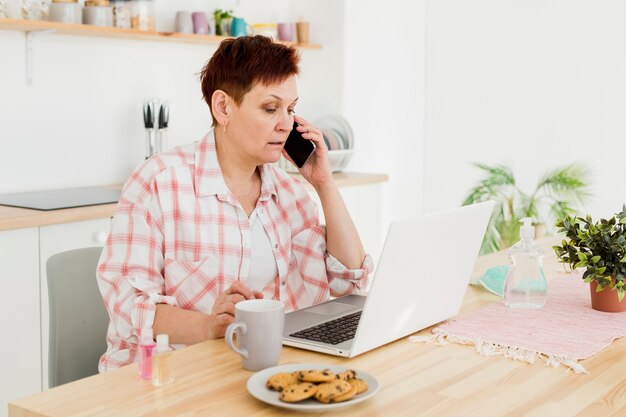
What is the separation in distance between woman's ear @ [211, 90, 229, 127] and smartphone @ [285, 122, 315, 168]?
174mm

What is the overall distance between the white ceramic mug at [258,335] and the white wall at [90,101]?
2.17 metres

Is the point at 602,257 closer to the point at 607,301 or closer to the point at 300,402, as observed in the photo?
the point at 607,301

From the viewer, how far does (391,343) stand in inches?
62.4

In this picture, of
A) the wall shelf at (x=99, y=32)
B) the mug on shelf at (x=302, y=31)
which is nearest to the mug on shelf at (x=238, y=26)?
the wall shelf at (x=99, y=32)

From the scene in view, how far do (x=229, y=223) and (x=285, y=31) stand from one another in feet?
8.22

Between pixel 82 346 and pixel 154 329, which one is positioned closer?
pixel 154 329

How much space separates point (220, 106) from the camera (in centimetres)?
197

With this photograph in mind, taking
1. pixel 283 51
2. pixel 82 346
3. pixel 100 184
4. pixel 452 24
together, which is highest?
pixel 452 24

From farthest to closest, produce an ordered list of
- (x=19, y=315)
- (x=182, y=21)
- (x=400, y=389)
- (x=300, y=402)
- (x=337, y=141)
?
(x=337, y=141) < (x=182, y=21) < (x=19, y=315) < (x=400, y=389) < (x=300, y=402)

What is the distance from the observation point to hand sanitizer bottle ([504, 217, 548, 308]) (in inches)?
71.3

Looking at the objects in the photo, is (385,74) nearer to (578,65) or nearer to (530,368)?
(578,65)

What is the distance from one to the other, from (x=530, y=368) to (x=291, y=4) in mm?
3290

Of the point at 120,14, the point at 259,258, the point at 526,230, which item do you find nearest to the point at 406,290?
the point at 526,230

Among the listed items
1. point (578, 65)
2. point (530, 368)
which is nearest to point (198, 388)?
point (530, 368)
